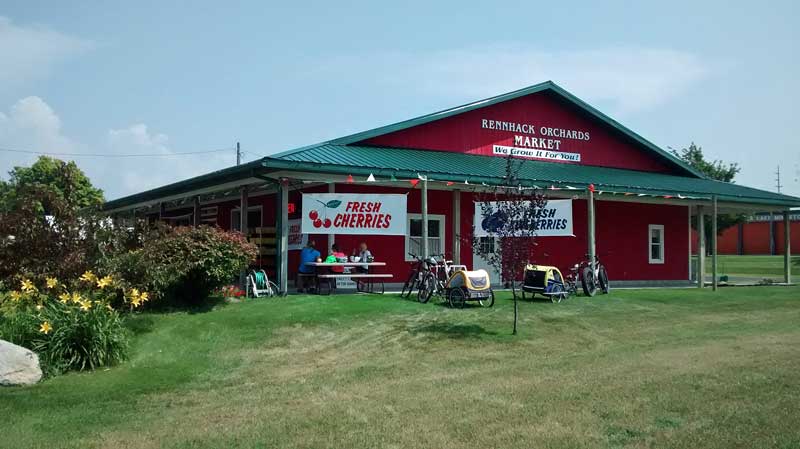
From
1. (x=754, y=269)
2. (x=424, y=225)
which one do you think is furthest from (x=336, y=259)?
(x=754, y=269)

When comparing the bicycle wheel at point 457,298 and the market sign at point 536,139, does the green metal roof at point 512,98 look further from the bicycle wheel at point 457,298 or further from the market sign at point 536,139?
the bicycle wheel at point 457,298

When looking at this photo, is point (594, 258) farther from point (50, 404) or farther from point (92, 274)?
point (50, 404)

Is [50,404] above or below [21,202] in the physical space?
below

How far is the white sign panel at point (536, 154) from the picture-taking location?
2133 cm

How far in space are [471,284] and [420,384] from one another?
5307mm

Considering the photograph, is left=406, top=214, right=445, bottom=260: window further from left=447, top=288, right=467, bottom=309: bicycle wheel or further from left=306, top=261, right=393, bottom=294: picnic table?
left=447, top=288, right=467, bottom=309: bicycle wheel

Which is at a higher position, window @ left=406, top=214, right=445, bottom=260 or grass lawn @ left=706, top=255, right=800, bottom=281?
window @ left=406, top=214, right=445, bottom=260

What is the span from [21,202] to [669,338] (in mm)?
10785

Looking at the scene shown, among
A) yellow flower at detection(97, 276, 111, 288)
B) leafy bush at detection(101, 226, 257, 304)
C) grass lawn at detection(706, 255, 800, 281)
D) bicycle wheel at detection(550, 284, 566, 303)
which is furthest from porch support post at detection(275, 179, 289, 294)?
grass lawn at detection(706, 255, 800, 281)

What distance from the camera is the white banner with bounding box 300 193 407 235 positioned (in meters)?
14.6

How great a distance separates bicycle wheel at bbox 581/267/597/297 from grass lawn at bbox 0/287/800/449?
8.14 ft

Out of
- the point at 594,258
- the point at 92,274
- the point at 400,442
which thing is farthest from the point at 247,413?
the point at 594,258

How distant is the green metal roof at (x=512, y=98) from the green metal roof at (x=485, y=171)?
30cm

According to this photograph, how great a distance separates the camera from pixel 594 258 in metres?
16.3
